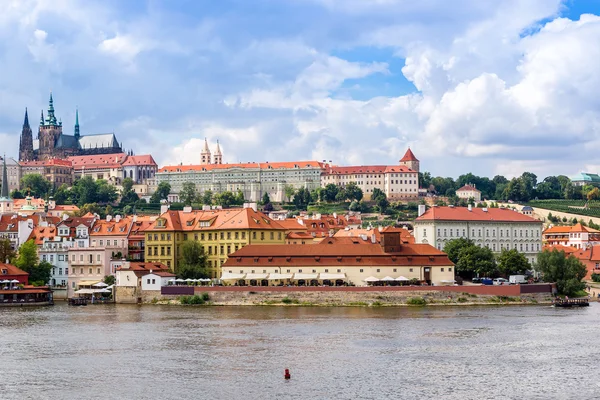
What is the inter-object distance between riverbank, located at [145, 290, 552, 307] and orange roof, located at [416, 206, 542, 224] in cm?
2187

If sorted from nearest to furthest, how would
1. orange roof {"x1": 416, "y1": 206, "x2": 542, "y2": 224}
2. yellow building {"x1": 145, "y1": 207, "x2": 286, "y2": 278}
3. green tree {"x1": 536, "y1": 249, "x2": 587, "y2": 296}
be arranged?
green tree {"x1": 536, "y1": 249, "x2": 587, "y2": 296} → yellow building {"x1": 145, "y1": 207, "x2": 286, "y2": 278} → orange roof {"x1": 416, "y1": 206, "x2": 542, "y2": 224}

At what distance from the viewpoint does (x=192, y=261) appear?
84.2 metres

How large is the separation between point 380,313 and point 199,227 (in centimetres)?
2634

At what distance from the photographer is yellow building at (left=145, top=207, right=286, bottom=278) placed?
86.8m

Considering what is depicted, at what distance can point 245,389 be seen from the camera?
40.1 metres

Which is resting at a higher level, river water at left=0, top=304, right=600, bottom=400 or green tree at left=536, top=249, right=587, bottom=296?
green tree at left=536, top=249, right=587, bottom=296

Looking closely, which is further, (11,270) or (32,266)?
(32,266)

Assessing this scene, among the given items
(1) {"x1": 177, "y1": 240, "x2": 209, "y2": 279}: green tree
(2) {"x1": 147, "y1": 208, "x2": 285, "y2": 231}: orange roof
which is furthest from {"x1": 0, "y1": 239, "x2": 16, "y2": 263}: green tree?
(1) {"x1": 177, "y1": 240, "x2": 209, "y2": 279}: green tree

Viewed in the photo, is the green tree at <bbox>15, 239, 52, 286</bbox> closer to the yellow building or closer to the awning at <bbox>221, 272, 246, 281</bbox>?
the yellow building

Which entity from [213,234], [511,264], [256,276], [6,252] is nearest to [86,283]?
[6,252]

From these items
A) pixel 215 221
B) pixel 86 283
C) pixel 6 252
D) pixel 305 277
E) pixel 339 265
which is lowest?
pixel 86 283

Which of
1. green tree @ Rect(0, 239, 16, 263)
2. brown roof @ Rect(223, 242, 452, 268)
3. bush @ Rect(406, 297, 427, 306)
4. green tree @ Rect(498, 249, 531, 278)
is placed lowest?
bush @ Rect(406, 297, 427, 306)

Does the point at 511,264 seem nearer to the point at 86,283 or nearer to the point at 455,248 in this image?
the point at 455,248

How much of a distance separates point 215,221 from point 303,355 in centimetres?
4282
